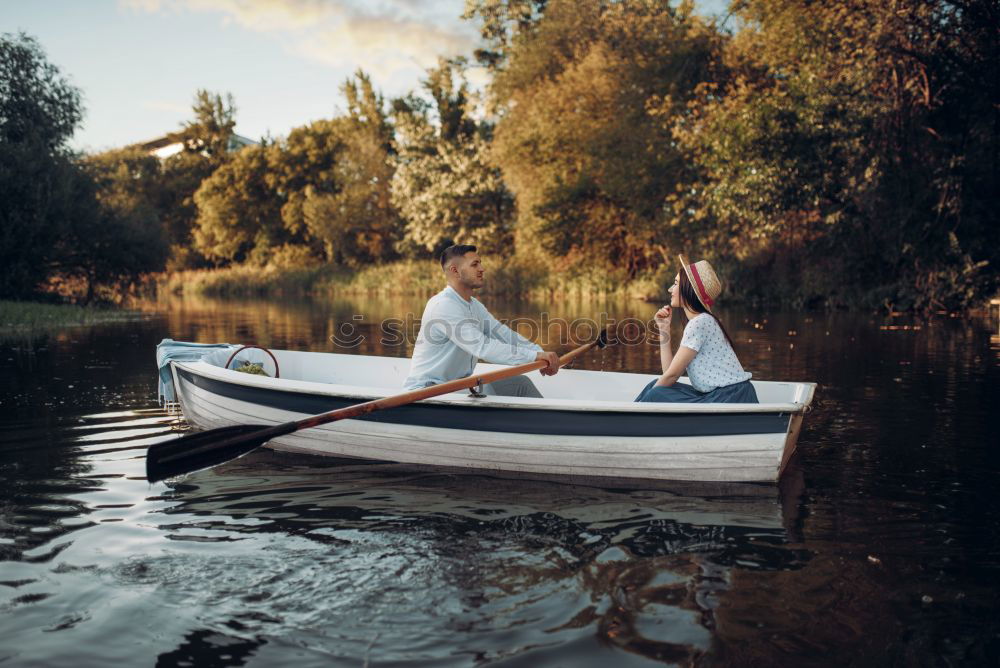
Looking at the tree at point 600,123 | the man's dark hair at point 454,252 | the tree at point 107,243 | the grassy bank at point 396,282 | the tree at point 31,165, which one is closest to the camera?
the man's dark hair at point 454,252

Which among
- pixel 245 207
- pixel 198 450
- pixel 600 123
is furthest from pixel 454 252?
pixel 245 207

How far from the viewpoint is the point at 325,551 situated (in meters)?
3.97

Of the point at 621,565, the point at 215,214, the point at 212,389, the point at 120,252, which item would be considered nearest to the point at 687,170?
the point at 120,252

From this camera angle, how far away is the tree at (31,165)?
17781 millimetres

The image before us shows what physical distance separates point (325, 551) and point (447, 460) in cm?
169

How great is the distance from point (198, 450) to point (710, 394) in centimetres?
310

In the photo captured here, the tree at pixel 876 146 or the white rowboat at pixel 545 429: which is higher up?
the tree at pixel 876 146

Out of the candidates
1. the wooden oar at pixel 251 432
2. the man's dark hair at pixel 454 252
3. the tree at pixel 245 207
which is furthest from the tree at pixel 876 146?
the tree at pixel 245 207

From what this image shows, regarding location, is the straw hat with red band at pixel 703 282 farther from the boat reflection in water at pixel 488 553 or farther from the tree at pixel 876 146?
the tree at pixel 876 146


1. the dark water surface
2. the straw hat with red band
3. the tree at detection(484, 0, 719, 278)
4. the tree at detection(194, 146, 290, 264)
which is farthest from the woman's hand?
the tree at detection(194, 146, 290, 264)

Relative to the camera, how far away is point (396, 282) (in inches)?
1454

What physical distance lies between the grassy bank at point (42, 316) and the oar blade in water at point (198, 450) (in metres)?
13.0

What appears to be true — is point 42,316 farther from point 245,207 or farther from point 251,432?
point 245,207

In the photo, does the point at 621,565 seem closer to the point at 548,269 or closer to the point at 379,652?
the point at 379,652
